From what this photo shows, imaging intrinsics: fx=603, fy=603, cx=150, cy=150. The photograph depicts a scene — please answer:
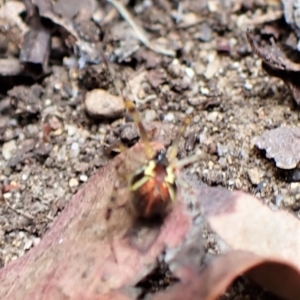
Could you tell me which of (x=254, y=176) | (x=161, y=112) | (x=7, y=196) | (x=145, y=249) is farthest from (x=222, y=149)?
(x=7, y=196)

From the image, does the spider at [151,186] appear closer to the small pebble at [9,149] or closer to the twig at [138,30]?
the small pebble at [9,149]

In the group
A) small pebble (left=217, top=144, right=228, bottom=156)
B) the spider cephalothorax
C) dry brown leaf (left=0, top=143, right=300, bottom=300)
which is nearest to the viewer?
dry brown leaf (left=0, top=143, right=300, bottom=300)

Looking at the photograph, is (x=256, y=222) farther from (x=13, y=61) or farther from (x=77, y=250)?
(x=13, y=61)

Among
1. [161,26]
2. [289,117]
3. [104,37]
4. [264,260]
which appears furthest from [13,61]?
[264,260]

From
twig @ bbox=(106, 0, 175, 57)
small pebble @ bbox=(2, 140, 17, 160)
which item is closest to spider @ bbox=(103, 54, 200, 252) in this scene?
small pebble @ bbox=(2, 140, 17, 160)

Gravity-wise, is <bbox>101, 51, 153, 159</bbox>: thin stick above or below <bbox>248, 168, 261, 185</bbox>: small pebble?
above

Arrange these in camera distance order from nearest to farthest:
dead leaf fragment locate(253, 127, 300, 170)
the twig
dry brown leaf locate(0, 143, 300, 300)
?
dry brown leaf locate(0, 143, 300, 300) → dead leaf fragment locate(253, 127, 300, 170) → the twig

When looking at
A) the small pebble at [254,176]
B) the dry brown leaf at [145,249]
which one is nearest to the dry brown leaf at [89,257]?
the dry brown leaf at [145,249]

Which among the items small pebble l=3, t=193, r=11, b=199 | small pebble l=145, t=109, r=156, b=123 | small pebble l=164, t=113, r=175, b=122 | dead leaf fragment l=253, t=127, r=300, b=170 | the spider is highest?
the spider

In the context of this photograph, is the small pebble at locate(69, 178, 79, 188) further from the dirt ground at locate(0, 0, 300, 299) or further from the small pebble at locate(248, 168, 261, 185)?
the small pebble at locate(248, 168, 261, 185)
